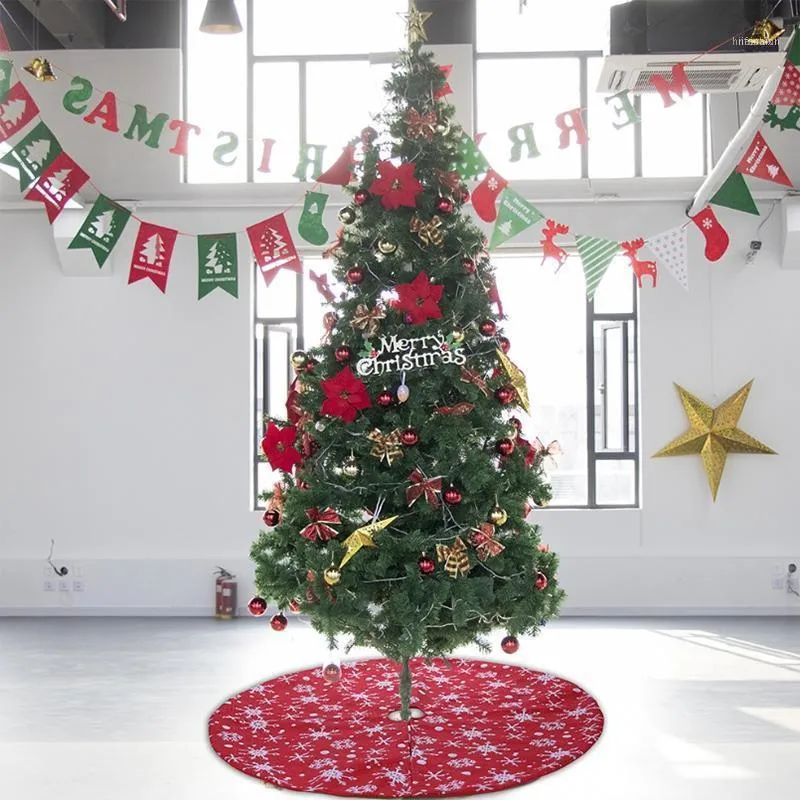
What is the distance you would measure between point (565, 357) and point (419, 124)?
12.0 feet

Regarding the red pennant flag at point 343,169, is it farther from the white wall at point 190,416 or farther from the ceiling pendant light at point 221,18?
the white wall at point 190,416

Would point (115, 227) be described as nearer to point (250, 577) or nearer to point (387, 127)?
point (387, 127)

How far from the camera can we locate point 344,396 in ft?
13.9

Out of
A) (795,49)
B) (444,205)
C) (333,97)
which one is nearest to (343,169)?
(444,205)

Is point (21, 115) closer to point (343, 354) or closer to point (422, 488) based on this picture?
point (343, 354)

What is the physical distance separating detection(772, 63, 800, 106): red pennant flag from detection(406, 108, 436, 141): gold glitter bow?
1.92m

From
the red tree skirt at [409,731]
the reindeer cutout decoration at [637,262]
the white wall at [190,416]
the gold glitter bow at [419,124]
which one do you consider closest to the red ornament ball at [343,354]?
the gold glitter bow at [419,124]

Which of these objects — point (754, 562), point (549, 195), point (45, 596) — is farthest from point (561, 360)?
point (45, 596)

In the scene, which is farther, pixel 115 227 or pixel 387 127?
pixel 115 227

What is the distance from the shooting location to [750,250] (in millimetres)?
7391

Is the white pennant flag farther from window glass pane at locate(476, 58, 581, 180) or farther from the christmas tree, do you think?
the christmas tree

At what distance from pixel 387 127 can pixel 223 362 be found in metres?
3.48

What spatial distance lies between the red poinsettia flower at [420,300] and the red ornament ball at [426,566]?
3.19ft

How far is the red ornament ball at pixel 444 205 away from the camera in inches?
171
